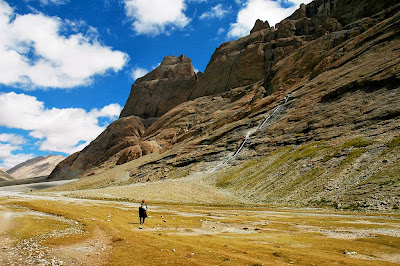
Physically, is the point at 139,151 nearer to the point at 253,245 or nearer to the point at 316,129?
the point at 316,129

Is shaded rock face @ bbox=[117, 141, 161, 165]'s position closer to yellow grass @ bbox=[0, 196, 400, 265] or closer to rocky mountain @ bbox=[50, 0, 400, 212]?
rocky mountain @ bbox=[50, 0, 400, 212]

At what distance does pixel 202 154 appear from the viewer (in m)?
125

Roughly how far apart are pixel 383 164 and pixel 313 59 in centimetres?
11140

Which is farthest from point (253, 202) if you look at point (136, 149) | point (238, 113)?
point (136, 149)

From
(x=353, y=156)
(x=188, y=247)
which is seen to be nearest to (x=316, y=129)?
(x=353, y=156)

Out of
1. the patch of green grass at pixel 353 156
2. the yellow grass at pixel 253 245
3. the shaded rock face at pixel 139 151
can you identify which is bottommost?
the yellow grass at pixel 253 245

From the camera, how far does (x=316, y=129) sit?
320ft

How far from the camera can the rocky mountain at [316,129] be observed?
59.6 meters

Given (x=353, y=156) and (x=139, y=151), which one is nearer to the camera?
(x=353, y=156)

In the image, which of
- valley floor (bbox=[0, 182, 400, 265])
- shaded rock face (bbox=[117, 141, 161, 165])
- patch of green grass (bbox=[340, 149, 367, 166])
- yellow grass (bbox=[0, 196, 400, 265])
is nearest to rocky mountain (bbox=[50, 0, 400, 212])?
patch of green grass (bbox=[340, 149, 367, 166])

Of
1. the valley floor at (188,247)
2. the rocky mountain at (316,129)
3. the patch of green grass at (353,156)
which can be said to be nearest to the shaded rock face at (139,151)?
the rocky mountain at (316,129)

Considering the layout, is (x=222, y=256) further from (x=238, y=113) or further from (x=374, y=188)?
(x=238, y=113)

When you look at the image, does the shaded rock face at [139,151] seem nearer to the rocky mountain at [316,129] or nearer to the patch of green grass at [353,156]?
the rocky mountain at [316,129]

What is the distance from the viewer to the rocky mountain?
59.6 meters
